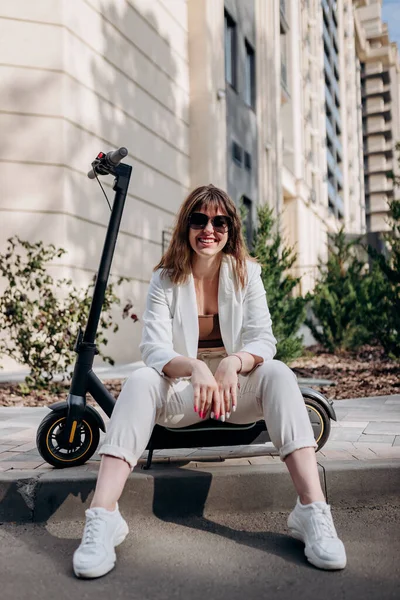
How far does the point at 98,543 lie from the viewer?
7.70 feet

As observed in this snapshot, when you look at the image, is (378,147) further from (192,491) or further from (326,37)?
(192,491)

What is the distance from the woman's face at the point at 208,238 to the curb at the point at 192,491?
3.48 feet

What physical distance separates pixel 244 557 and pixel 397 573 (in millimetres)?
567

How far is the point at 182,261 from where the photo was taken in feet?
10.2

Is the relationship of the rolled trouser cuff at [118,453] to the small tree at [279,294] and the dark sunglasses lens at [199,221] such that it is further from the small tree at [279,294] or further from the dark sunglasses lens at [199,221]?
the small tree at [279,294]

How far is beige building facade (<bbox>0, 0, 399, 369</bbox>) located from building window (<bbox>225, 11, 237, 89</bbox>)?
31 millimetres

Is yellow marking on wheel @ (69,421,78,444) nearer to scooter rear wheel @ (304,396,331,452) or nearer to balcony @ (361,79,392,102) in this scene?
scooter rear wheel @ (304,396,331,452)

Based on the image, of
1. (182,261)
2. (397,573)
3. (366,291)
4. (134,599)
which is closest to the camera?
(134,599)

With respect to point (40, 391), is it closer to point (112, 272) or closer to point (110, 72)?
point (112, 272)

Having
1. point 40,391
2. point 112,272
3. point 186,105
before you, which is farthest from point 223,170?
point 40,391

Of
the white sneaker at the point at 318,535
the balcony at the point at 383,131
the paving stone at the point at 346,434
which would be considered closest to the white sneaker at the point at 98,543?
the white sneaker at the point at 318,535

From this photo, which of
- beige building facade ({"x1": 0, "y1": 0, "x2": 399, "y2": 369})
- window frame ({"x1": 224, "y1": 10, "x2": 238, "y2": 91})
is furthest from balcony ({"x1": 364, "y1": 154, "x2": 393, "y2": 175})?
window frame ({"x1": 224, "y1": 10, "x2": 238, "y2": 91})

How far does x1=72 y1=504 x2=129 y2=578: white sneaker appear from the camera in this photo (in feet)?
7.48

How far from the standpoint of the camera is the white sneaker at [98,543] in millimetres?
2279
